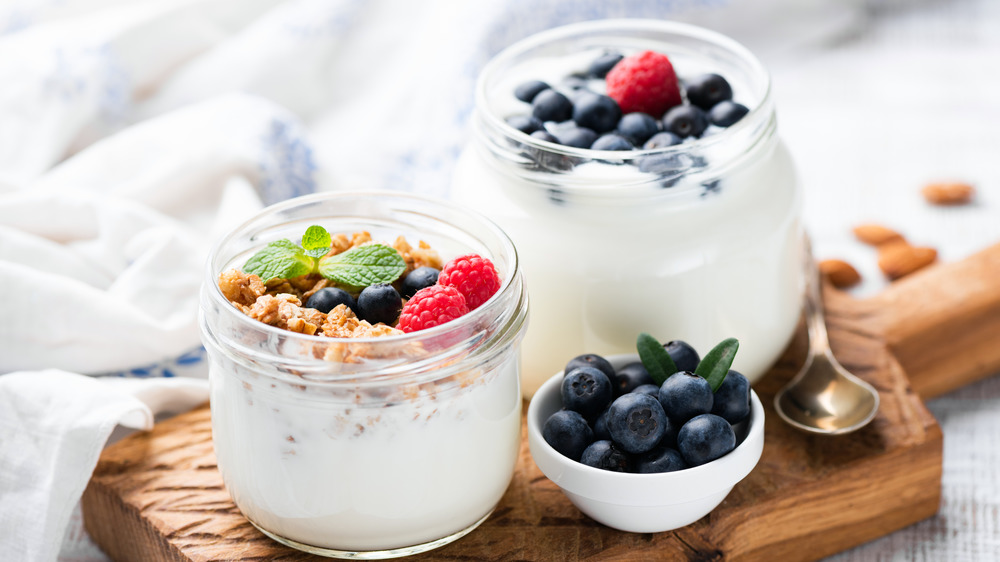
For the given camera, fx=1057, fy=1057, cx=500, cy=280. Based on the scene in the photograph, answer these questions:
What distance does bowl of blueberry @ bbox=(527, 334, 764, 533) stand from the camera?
3.60ft

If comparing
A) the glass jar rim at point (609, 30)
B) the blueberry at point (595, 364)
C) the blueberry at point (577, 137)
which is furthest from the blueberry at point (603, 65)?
the blueberry at point (595, 364)

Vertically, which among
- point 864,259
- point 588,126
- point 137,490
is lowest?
point 864,259

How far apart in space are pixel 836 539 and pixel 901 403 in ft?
0.69

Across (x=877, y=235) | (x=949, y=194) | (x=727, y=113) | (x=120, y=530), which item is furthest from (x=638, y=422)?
(x=949, y=194)

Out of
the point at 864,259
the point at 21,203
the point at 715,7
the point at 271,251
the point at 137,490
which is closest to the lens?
the point at 271,251

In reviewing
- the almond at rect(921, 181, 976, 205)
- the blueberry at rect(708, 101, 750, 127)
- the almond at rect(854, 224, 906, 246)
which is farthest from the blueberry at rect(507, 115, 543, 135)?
the almond at rect(921, 181, 976, 205)

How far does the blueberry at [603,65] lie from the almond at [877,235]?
750 mm

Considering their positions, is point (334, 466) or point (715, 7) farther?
point (715, 7)

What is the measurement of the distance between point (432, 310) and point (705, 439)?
31 cm

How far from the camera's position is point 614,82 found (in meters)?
1.38

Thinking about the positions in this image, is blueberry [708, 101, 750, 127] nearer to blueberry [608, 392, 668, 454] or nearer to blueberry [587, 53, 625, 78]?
blueberry [587, 53, 625, 78]

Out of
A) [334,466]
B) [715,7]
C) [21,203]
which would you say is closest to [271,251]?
[334,466]

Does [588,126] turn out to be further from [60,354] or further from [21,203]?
[21,203]

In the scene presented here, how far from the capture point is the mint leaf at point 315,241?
1167 millimetres
